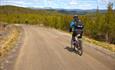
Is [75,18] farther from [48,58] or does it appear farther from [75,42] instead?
[48,58]

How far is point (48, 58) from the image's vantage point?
15992 millimetres

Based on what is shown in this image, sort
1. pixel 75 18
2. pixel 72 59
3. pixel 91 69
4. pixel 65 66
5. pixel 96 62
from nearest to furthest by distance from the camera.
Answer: pixel 91 69
pixel 65 66
pixel 96 62
pixel 72 59
pixel 75 18

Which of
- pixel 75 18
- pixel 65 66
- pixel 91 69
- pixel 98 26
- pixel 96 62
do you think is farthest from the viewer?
pixel 98 26

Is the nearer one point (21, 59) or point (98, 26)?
point (21, 59)

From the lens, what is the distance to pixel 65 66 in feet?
43.7

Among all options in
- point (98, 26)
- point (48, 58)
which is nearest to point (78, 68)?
point (48, 58)

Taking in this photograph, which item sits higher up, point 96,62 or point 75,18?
point 75,18

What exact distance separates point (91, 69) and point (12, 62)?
4.13m

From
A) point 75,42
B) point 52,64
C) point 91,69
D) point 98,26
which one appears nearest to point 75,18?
point 75,42

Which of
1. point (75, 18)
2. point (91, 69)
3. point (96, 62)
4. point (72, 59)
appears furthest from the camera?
point (75, 18)

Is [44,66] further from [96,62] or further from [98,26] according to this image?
[98,26]

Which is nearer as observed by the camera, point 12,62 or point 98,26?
point 12,62

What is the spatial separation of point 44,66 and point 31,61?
1761 mm

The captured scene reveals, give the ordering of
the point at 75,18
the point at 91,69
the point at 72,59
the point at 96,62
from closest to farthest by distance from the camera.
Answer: the point at 91,69, the point at 96,62, the point at 72,59, the point at 75,18
